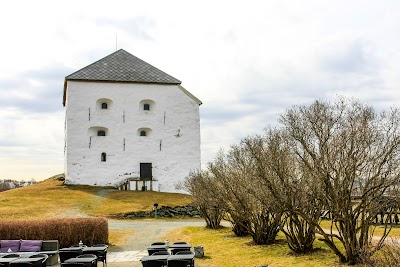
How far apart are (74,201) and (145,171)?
10.0m

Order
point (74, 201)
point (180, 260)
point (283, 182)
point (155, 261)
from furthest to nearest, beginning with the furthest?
1. point (74, 201)
2. point (283, 182)
3. point (155, 261)
4. point (180, 260)

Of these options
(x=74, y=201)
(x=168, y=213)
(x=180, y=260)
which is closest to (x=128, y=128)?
(x=74, y=201)

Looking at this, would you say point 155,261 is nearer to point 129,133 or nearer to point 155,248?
point 155,248

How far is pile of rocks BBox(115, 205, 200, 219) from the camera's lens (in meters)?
28.5

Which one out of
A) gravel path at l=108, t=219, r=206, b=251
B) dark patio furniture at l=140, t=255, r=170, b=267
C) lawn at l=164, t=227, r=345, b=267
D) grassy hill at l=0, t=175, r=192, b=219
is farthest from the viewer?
grassy hill at l=0, t=175, r=192, b=219

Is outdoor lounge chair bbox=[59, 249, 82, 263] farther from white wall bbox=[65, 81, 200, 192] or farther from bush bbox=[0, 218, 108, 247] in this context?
white wall bbox=[65, 81, 200, 192]

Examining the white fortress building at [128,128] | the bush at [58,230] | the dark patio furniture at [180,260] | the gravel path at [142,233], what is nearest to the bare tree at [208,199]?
the gravel path at [142,233]

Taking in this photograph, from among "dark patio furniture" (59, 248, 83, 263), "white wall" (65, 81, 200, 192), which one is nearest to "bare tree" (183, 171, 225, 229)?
"dark patio furniture" (59, 248, 83, 263)

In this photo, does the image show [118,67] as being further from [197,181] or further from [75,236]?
[75,236]

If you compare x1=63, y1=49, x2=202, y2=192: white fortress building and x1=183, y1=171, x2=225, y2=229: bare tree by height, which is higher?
x1=63, y1=49, x2=202, y2=192: white fortress building

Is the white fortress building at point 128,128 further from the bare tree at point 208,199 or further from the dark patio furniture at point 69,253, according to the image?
the dark patio furniture at point 69,253

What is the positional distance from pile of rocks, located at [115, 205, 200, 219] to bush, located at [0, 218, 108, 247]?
11043 mm

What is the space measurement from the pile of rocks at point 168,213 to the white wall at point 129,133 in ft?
33.7

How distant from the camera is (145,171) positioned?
4075 cm
